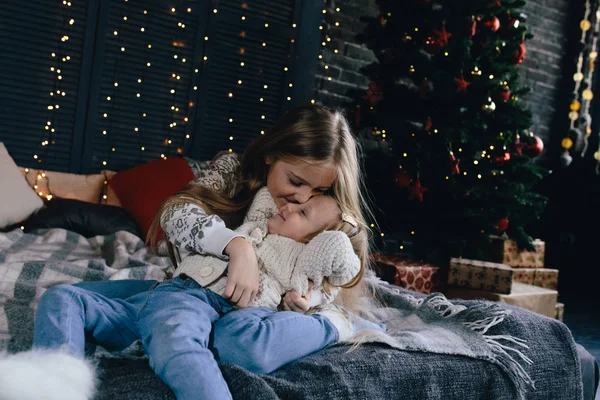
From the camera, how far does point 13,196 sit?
2695 mm

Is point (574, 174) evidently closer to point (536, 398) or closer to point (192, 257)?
→ point (536, 398)

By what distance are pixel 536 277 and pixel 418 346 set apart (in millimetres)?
2953

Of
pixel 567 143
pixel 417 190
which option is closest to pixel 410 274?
pixel 417 190

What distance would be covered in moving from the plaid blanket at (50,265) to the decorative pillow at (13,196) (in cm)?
17

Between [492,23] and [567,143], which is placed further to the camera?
[567,143]

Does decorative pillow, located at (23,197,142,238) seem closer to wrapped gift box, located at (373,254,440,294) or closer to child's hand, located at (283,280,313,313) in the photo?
wrapped gift box, located at (373,254,440,294)

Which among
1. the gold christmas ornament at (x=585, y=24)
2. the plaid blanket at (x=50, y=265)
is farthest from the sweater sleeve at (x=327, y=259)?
the gold christmas ornament at (x=585, y=24)

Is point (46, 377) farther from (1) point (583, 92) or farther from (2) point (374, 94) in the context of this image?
(1) point (583, 92)

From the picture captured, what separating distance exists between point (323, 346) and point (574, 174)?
13.7 ft

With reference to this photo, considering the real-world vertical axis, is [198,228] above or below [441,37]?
below

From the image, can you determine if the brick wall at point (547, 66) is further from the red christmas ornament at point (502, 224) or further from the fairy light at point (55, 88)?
the fairy light at point (55, 88)

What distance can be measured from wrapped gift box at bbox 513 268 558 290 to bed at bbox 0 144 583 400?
2233 millimetres

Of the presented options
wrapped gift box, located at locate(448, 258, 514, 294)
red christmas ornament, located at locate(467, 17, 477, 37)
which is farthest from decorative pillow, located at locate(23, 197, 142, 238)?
red christmas ornament, located at locate(467, 17, 477, 37)

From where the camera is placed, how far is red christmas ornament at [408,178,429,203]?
10.9 feet
